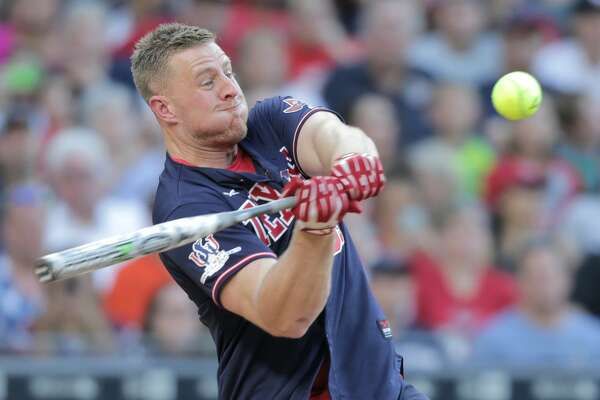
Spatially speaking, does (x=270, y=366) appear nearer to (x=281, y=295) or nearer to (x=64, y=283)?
(x=281, y=295)

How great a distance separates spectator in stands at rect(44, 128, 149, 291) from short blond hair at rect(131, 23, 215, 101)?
359 cm

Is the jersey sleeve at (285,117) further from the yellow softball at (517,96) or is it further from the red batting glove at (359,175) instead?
the yellow softball at (517,96)

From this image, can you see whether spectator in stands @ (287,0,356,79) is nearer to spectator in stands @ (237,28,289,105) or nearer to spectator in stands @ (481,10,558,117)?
spectator in stands @ (237,28,289,105)

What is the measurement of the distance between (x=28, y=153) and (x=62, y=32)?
4.61 ft

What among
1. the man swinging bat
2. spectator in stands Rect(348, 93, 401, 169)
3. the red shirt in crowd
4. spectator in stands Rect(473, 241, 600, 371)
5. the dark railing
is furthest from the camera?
spectator in stands Rect(348, 93, 401, 169)

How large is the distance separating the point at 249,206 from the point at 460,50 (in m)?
6.17

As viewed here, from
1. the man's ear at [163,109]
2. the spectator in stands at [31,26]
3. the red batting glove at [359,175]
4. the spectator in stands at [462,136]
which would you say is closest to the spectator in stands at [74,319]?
the spectator in stands at [31,26]

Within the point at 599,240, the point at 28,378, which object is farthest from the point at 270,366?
the point at 599,240

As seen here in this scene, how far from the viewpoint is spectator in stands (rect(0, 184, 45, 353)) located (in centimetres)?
670

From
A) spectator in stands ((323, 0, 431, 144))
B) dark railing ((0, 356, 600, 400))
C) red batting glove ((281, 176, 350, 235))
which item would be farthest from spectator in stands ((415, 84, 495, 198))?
red batting glove ((281, 176, 350, 235))

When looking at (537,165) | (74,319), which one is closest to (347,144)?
(74,319)

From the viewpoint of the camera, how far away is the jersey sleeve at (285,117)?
151 inches

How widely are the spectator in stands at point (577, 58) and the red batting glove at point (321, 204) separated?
6493 mm

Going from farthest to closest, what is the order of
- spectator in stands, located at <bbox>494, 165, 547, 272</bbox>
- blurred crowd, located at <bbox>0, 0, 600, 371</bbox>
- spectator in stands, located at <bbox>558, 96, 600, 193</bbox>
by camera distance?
spectator in stands, located at <bbox>558, 96, 600, 193</bbox>, spectator in stands, located at <bbox>494, 165, 547, 272</bbox>, blurred crowd, located at <bbox>0, 0, 600, 371</bbox>
